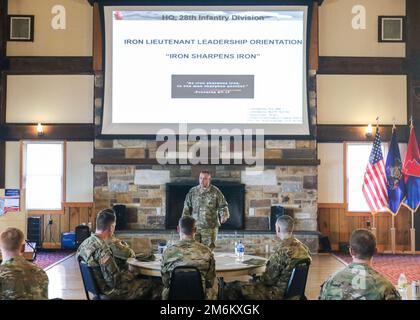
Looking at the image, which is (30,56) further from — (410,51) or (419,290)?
(419,290)

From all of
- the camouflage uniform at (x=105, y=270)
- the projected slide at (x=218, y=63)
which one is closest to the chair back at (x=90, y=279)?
the camouflage uniform at (x=105, y=270)

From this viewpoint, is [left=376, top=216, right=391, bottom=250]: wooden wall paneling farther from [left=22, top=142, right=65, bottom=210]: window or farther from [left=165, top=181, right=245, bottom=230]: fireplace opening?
[left=22, top=142, right=65, bottom=210]: window

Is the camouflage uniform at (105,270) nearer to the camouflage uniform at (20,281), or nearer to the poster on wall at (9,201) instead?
the camouflage uniform at (20,281)

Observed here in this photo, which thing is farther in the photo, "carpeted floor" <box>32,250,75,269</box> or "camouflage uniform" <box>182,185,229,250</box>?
"carpeted floor" <box>32,250,75,269</box>

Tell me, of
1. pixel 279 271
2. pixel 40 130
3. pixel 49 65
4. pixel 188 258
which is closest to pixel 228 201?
pixel 40 130

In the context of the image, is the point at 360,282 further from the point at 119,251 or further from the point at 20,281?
the point at 119,251

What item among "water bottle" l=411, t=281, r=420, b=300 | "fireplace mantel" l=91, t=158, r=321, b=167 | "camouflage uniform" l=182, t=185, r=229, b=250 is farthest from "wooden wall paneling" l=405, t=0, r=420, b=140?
"water bottle" l=411, t=281, r=420, b=300

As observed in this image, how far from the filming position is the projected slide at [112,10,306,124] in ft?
29.9

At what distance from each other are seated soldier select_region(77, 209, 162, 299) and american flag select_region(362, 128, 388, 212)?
5951 millimetres

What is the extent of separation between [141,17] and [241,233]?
4.37 m

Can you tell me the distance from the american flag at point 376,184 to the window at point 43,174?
5994 millimetres

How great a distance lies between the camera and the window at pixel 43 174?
10.1 m

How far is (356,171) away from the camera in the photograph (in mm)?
10070
